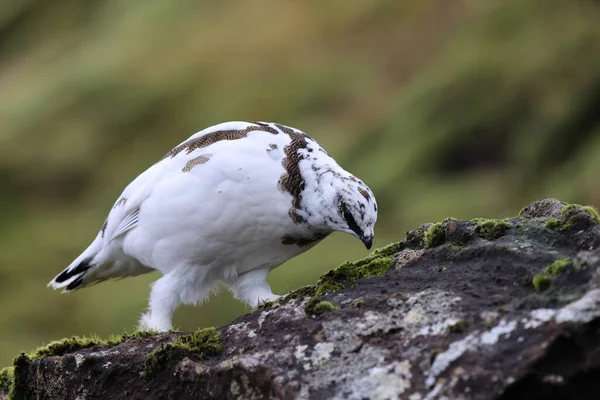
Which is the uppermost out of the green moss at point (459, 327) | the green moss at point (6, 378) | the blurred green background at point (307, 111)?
the blurred green background at point (307, 111)

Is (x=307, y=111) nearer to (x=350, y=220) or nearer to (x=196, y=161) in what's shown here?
(x=196, y=161)

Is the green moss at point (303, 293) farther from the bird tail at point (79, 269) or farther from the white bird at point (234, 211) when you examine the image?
the bird tail at point (79, 269)

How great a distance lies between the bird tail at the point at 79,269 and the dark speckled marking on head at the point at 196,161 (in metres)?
1.15

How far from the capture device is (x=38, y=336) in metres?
12.5

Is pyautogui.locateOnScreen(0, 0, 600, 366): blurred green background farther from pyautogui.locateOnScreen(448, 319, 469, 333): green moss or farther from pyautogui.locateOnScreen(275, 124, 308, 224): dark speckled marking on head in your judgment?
pyautogui.locateOnScreen(448, 319, 469, 333): green moss

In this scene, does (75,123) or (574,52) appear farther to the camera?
(75,123)

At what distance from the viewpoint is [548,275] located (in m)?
3.86

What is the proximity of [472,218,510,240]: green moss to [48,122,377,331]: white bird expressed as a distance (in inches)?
37.9

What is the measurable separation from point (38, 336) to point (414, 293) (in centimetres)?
928

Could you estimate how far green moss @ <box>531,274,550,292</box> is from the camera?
3.82m

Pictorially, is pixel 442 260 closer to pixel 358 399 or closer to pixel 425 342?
pixel 425 342

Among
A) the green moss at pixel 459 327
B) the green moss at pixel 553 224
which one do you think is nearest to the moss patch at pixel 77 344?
the green moss at pixel 459 327

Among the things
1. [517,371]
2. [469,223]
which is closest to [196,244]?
[469,223]

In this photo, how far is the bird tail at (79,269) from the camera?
688 cm
